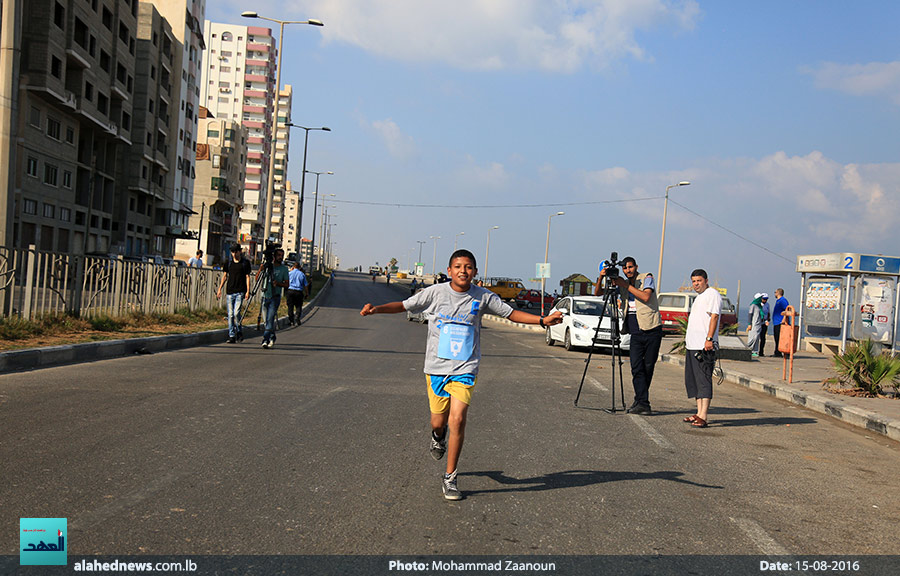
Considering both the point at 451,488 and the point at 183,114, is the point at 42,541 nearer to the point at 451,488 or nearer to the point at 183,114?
the point at 451,488

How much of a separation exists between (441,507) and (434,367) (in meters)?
0.93

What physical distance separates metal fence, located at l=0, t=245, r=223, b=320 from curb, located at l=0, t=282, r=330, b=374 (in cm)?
163

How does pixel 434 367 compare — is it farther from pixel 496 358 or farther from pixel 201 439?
pixel 496 358

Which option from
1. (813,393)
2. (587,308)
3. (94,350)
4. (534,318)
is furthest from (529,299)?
(534,318)

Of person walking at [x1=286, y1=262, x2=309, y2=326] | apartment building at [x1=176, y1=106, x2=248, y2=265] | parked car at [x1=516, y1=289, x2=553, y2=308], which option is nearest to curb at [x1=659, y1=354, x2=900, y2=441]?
person walking at [x1=286, y1=262, x2=309, y2=326]

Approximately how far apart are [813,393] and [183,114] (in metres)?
72.7

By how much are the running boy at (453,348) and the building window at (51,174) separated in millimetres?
46094

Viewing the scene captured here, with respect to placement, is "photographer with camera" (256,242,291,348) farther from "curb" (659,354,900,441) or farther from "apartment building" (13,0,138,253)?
"apartment building" (13,0,138,253)

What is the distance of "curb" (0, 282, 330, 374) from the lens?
10461mm

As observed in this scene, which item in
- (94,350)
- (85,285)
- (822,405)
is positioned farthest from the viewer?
(85,285)

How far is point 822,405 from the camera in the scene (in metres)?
11.4

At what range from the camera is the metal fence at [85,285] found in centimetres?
1270

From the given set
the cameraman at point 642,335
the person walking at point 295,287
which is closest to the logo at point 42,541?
the cameraman at point 642,335

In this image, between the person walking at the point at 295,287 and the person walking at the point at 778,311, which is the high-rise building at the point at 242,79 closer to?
the person walking at the point at 295,287
